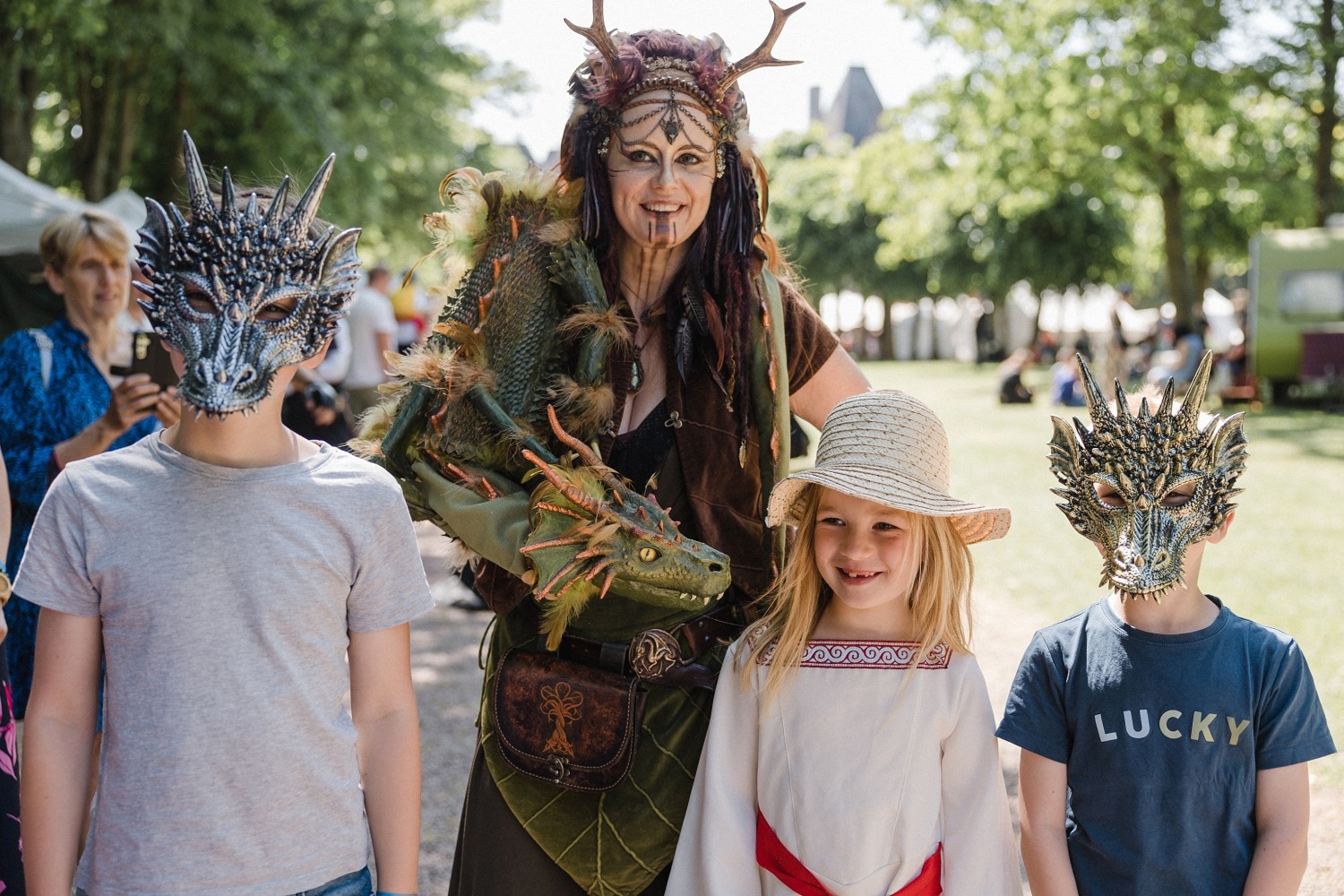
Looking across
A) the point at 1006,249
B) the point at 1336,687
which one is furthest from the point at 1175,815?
the point at 1006,249

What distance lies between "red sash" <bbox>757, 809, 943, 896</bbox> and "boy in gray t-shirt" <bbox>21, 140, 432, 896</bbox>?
2.24 ft

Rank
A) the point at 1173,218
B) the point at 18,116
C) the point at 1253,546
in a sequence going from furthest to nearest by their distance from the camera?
1. the point at 1173,218
2. the point at 18,116
3. the point at 1253,546

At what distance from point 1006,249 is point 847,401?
32.9 metres

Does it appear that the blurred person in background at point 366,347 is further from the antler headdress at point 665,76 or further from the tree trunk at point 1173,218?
the tree trunk at point 1173,218

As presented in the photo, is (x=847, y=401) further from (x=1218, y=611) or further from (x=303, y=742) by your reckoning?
(x=303, y=742)

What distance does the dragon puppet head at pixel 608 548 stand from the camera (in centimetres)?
204

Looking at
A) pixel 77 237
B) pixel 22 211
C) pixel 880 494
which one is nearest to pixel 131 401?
pixel 77 237

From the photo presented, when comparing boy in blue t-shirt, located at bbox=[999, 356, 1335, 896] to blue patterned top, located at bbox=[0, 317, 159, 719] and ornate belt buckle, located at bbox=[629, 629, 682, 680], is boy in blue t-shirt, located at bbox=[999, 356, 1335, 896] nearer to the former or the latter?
ornate belt buckle, located at bbox=[629, 629, 682, 680]

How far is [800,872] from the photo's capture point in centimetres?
214

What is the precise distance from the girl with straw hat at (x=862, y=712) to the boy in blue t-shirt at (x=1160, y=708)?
120 millimetres

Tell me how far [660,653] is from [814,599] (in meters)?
0.31

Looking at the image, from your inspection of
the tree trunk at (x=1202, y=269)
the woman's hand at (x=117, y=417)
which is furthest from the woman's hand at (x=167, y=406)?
the tree trunk at (x=1202, y=269)

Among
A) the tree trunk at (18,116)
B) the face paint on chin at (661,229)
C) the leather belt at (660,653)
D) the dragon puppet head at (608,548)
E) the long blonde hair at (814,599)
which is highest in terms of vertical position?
the tree trunk at (18,116)

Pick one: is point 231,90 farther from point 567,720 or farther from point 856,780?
point 856,780
